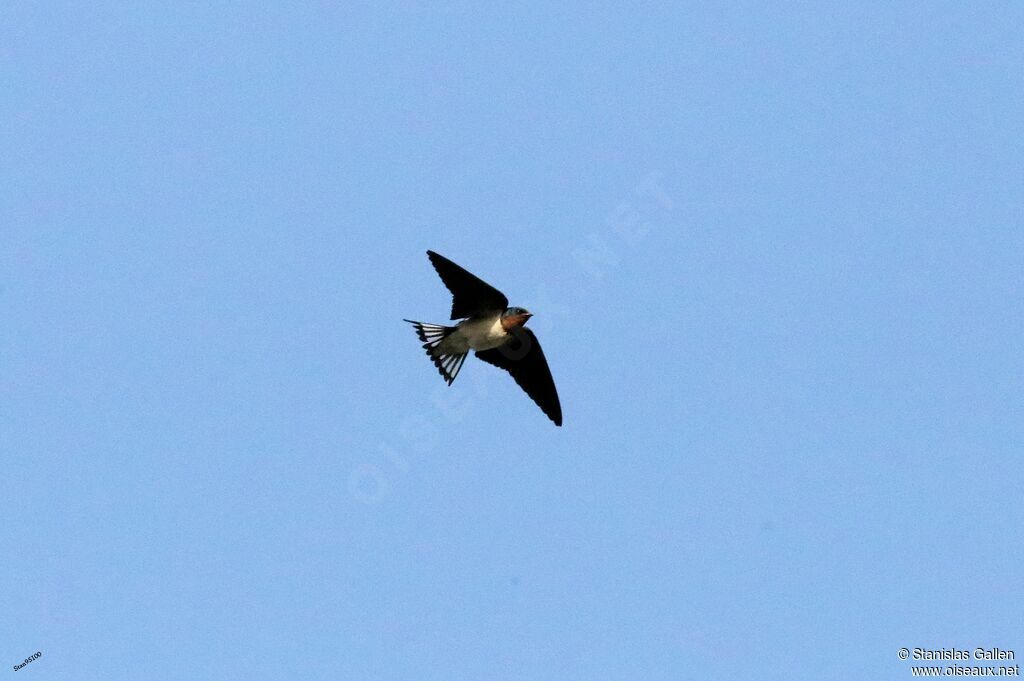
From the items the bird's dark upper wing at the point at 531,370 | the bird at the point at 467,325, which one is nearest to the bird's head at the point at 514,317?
the bird at the point at 467,325

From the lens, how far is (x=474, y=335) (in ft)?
48.6

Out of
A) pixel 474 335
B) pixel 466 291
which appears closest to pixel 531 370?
pixel 474 335

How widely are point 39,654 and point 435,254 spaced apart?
17.0 feet

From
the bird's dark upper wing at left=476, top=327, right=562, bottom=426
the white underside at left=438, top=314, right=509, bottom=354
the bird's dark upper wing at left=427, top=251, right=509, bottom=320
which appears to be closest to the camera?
the bird's dark upper wing at left=427, top=251, right=509, bottom=320

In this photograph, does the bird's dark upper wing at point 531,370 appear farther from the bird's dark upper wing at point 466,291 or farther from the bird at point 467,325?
the bird's dark upper wing at point 466,291

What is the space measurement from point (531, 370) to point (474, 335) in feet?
3.90

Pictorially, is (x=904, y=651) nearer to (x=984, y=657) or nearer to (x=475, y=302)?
(x=984, y=657)

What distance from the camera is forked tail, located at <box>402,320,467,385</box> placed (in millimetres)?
14781

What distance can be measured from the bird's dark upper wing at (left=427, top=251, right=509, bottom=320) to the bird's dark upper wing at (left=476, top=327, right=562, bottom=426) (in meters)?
0.92

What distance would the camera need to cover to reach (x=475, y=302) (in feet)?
48.2

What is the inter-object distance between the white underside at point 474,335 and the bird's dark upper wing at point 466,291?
0.11 meters

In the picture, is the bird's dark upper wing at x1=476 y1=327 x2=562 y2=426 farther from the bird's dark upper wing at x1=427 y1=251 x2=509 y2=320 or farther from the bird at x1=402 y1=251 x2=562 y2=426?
the bird's dark upper wing at x1=427 y1=251 x2=509 y2=320

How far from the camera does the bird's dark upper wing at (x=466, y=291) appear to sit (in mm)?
14453

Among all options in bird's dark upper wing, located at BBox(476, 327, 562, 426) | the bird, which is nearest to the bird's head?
the bird
